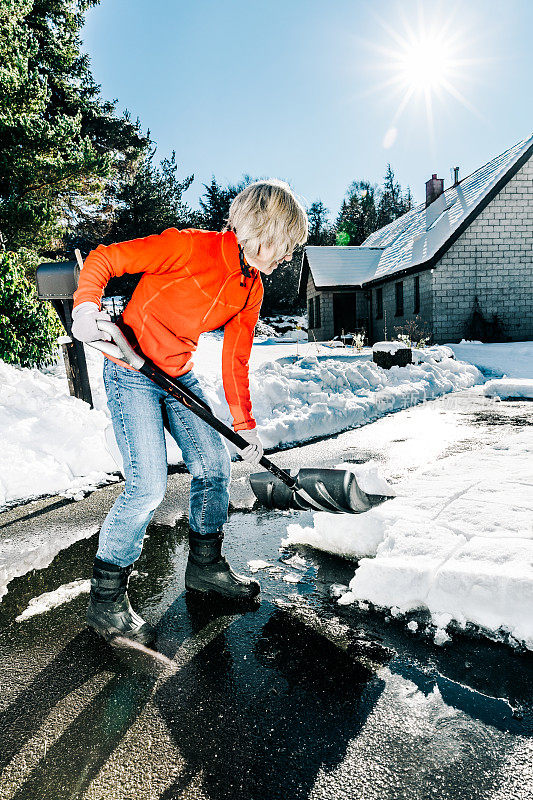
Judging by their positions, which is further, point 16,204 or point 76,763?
point 16,204

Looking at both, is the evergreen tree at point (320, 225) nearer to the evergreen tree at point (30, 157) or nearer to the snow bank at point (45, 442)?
the evergreen tree at point (30, 157)

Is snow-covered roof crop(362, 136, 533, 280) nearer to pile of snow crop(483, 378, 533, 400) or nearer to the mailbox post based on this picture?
pile of snow crop(483, 378, 533, 400)

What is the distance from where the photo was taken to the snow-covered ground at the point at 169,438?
4438mm

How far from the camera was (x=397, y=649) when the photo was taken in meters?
2.07

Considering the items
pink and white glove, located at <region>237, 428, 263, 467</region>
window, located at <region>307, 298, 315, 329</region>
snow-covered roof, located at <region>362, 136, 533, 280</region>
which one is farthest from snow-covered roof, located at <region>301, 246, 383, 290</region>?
pink and white glove, located at <region>237, 428, 263, 467</region>

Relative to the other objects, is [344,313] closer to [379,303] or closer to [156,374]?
[379,303]

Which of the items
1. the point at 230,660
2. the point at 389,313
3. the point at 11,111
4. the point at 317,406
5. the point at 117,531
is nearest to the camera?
the point at 230,660

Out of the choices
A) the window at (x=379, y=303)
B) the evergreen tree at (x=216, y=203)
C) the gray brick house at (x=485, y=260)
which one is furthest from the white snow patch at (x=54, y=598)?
the evergreen tree at (x=216, y=203)

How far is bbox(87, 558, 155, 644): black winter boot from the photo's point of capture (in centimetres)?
219

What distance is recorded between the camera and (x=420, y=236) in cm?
1995

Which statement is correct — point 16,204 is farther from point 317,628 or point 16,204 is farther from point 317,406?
point 317,628

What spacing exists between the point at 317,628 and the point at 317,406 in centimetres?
493

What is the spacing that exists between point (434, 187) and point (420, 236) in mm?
4287

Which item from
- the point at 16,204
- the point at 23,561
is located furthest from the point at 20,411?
the point at 16,204
